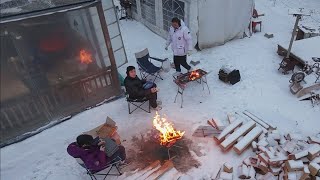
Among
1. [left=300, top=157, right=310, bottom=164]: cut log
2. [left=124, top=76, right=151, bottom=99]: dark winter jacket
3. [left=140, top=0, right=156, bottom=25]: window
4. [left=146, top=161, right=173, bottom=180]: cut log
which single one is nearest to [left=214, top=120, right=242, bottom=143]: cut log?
[left=146, top=161, right=173, bottom=180]: cut log

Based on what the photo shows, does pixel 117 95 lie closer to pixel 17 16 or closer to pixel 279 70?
pixel 17 16

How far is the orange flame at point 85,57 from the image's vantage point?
8.03 meters

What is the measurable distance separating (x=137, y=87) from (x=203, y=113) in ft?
6.84

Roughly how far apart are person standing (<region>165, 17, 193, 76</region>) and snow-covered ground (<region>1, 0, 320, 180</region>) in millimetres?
809

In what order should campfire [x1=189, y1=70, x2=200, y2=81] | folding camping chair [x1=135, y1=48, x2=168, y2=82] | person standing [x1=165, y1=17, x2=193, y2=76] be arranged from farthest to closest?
1. folding camping chair [x1=135, y1=48, x2=168, y2=82]
2. person standing [x1=165, y1=17, x2=193, y2=76]
3. campfire [x1=189, y1=70, x2=200, y2=81]

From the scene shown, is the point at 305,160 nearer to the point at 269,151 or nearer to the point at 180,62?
the point at 269,151

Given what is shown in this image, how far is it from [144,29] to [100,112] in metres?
6.25

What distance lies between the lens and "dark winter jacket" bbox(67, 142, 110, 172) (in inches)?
227

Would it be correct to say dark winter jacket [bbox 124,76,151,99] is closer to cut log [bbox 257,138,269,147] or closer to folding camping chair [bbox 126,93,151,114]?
folding camping chair [bbox 126,93,151,114]

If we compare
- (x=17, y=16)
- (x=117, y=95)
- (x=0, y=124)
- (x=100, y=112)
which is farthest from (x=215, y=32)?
(x=0, y=124)

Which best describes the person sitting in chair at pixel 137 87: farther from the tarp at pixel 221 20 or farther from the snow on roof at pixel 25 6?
the tarp at pixel 221 20

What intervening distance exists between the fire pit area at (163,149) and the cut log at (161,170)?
178 millimetres

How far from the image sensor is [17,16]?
6.73 meters

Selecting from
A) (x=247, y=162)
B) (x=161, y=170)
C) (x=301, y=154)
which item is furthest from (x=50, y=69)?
(x=301, y=154)
